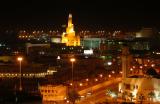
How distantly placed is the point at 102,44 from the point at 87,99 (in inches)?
896

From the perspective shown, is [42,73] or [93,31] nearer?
[42,73]

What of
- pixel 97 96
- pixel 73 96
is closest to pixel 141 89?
pixel 97 96

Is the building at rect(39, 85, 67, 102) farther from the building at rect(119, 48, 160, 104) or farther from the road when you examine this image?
the building at rect(119, 48, 160, 104)

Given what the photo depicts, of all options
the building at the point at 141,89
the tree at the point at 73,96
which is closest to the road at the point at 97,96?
the tree at the point at 73,96

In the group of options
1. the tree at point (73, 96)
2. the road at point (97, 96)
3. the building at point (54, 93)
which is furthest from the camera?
the building at point (54, 93)

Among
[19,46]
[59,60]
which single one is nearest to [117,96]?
[59,60]

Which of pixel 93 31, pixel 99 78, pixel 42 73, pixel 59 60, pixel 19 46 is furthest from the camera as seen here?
pixel 93 31

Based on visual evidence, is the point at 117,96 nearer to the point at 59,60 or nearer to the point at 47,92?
the point at 47,92

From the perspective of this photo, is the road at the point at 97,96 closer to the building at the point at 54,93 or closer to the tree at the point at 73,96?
the tree at the point at 73,96

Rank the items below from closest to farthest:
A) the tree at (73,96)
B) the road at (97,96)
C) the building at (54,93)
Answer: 1. the tree at (73,96)
2. the road at (97,96)
3. the building at (54,93)

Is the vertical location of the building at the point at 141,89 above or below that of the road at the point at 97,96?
above

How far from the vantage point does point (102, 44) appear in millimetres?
35594

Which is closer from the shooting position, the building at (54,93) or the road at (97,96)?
the road at (97,96)

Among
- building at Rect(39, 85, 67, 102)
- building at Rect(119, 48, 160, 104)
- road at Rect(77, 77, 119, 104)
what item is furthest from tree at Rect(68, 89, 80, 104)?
building at Rect(119, 48, 160, 104)
